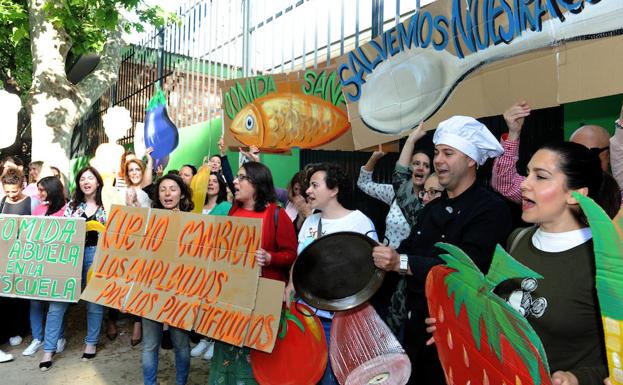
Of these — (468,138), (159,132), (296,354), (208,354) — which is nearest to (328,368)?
(296,354)

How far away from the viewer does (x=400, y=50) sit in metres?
3.42

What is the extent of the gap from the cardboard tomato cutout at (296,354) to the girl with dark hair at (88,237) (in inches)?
101

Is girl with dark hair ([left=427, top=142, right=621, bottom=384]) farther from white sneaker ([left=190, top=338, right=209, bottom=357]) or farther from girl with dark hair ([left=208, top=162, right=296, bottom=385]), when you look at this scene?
white sneaker ([left=190, top=338, right=209, bottom=357])

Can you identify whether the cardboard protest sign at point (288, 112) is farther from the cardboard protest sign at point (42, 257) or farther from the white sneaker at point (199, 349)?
the white sneaker at point (199, 349)

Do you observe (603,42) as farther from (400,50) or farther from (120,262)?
(120,262)

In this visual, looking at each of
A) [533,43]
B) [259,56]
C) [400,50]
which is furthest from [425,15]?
[259,56]

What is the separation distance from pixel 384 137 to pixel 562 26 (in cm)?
151

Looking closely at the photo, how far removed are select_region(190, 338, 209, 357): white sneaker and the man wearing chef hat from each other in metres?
2.97

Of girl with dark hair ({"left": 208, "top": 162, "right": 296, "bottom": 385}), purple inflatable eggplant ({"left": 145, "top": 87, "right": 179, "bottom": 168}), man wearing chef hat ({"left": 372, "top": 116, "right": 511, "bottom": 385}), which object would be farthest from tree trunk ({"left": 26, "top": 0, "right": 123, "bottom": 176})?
man wearing chef hat ({"left": 372, "top": 116, "right": 511, "bottom": 385})

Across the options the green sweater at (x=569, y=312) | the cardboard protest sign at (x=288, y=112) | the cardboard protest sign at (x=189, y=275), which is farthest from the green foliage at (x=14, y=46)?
the green sweater at (x=569, y=312)

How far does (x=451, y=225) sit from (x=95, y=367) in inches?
154

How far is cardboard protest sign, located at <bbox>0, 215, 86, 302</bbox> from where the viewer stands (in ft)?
14.7

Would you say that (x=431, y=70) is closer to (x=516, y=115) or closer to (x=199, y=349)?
(x=516, y=115)

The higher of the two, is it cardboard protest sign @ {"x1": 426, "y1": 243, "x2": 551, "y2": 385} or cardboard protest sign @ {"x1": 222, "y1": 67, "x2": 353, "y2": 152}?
cardboard protest sign @ {"x1": 222, "y1": 67, "x2": 353, "y2": 152}
